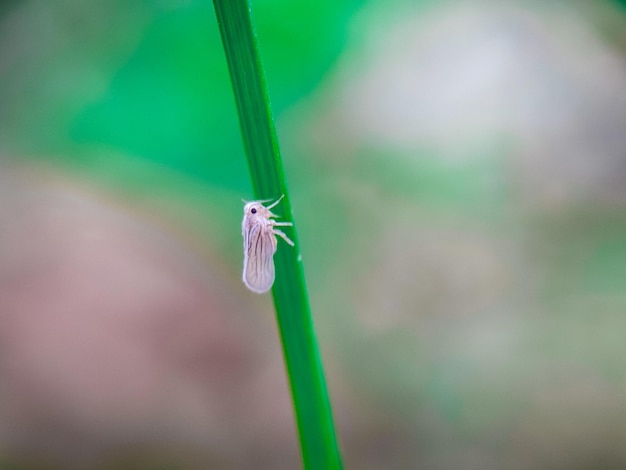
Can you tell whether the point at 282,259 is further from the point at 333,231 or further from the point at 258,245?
the point at 333,231

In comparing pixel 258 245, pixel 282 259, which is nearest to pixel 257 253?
pixel 258 245

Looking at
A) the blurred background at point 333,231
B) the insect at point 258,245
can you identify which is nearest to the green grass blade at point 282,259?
the insect at point 258,245

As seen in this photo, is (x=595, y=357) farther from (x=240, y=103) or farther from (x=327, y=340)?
(x=240, y=103)

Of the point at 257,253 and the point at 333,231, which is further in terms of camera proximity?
the point at 333,231

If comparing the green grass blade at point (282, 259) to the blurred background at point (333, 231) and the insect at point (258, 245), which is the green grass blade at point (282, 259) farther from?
the blurred background at point (333, 231)

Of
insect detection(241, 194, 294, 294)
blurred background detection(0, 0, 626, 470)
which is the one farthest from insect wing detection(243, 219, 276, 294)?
blurred background detection(0, 0, 626, 470)

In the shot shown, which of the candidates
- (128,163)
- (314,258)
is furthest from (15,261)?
(314,258)

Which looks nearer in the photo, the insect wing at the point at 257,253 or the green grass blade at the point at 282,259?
the green grass blade at the point at 282,259
